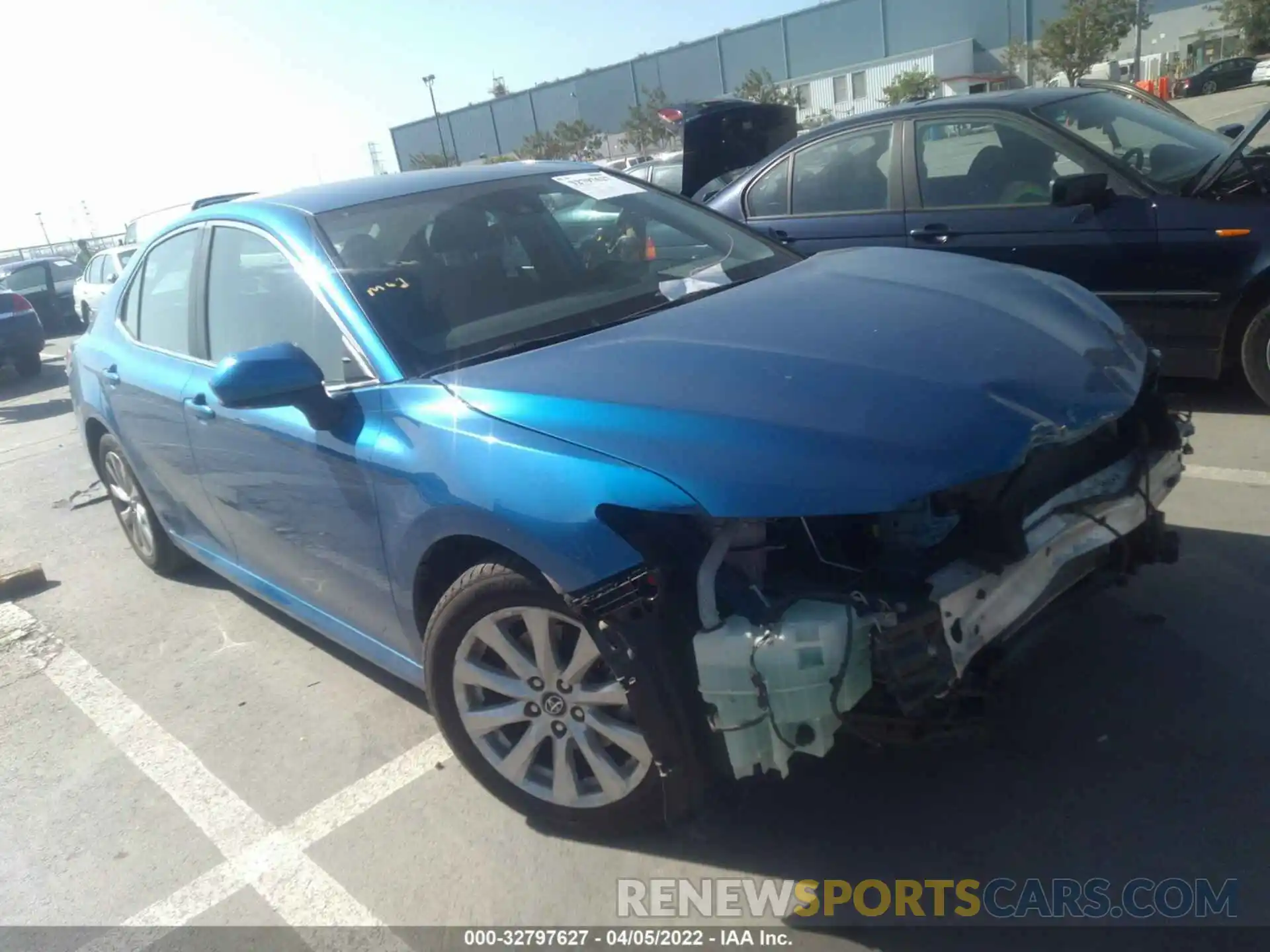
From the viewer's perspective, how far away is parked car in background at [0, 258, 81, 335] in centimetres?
1828

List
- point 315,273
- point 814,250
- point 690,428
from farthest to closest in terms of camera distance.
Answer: point 814,250 → point 315,273 → point 690,428

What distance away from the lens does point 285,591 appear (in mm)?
3604

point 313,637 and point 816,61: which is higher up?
point 816,61

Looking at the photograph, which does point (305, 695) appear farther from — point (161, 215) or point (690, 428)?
point (161, 215)

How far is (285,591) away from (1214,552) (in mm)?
3335

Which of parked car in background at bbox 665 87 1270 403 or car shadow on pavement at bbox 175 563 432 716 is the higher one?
parked car in background at bbox 665 87 1270 403

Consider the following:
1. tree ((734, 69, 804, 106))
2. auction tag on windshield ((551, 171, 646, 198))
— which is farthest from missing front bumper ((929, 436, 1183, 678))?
tree ((734, 69, 804, 106))

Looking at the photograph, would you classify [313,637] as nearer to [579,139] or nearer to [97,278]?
[97,278]

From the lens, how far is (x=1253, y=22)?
4141cm

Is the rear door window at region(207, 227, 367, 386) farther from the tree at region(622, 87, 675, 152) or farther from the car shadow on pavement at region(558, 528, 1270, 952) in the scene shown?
the tree at region(622, 87, 675, 152)

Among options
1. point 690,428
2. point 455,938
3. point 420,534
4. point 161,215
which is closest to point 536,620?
point 420,534

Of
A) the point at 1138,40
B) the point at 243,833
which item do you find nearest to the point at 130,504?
the point at 243,833

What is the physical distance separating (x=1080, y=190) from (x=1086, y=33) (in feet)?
148

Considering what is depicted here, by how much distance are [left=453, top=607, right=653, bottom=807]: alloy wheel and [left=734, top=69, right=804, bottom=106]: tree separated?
5054cm
